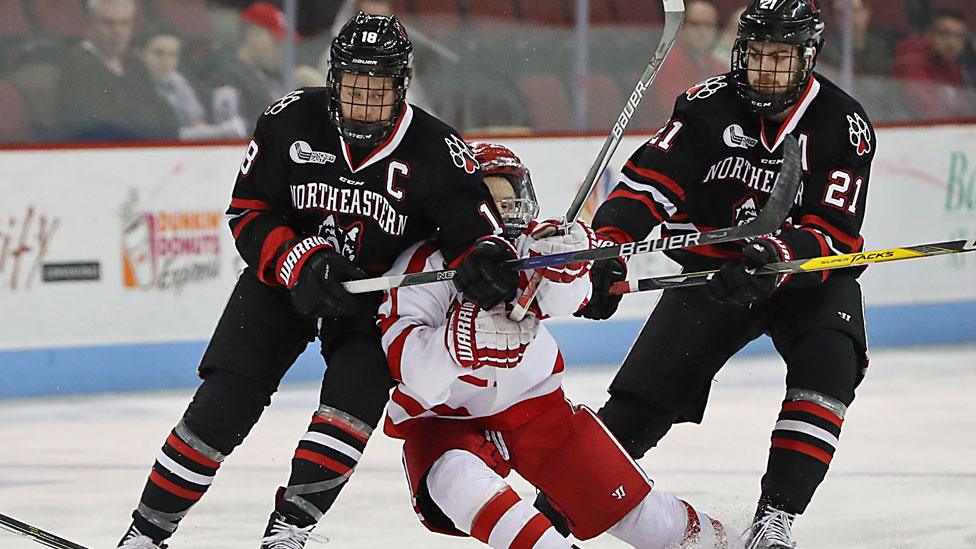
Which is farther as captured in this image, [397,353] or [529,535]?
[397,353]

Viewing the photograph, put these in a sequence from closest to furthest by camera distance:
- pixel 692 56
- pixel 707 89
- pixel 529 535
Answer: pixel 529 535 → pixel 707 89 → pixel 692 56

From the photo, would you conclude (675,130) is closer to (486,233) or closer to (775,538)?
(486,233)

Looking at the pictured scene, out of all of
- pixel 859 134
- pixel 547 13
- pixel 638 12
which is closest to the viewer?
pixel 859 134

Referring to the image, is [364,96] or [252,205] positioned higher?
[364,96]

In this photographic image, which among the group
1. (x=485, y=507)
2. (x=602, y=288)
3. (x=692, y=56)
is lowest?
(x=692, y=56)

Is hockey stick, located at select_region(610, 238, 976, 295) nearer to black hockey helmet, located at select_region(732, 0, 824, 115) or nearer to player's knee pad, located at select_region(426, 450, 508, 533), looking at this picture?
black hockey helmet, located at select_region(732, 0, 824, 115)

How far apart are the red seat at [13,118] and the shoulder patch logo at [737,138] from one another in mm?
2959

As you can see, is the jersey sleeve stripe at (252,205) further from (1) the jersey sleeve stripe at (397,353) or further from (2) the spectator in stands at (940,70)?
(2) the spectator in stands at (940,70)

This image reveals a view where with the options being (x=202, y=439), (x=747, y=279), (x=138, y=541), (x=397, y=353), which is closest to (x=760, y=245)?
(x=747, y=279)

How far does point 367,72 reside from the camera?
2961 millimetres

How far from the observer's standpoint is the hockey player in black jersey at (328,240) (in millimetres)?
2926

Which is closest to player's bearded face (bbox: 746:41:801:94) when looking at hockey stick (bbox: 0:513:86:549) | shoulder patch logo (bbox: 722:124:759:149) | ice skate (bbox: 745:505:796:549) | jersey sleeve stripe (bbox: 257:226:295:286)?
shoulder patch logo (bbox: 722:124:759:149)

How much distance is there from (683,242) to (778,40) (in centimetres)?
48

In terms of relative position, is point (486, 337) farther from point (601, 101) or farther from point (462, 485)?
point (601, 101)
